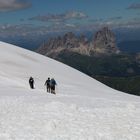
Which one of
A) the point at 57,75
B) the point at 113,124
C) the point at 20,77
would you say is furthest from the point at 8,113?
the point at 57,75

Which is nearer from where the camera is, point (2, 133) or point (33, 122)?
point (2, 133)

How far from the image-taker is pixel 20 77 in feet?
204

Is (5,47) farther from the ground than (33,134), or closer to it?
farther from the ground

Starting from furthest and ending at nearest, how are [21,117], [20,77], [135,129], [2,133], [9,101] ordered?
[20,77] → [9,101] → [21,117] → [135,129] → [2,133]

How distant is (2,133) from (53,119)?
417 centimetres

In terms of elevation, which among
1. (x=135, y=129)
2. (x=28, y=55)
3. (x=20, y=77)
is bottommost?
(x=135, y=129)

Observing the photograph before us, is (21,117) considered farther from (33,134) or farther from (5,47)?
(5,47)

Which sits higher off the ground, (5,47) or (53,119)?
(5,47)

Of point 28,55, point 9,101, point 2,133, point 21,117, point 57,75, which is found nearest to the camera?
point 2,133

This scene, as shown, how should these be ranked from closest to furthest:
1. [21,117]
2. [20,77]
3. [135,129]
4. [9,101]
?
[135,129] < [21,117] < [9,101] < [20,77]

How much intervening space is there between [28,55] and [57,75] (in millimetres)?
16611

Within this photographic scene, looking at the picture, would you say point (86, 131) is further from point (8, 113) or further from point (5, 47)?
point (5, 47)

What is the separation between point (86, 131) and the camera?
22281mm

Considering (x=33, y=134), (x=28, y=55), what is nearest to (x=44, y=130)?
(x=33, y=134)
